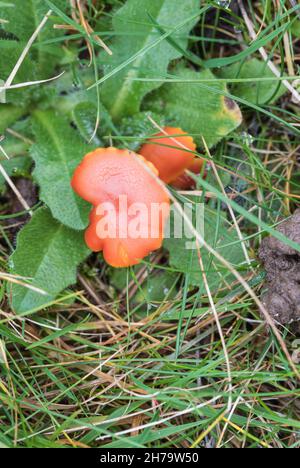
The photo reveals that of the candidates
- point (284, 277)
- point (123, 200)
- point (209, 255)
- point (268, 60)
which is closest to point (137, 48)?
point (268, 60)

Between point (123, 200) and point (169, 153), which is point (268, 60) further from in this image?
point (123, 200)

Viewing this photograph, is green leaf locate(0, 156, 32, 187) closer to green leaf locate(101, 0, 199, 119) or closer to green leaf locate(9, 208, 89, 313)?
green leaf locate(9, 208, 89, 313)

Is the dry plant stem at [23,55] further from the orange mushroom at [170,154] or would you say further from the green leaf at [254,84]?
the green leaf at [254,84]

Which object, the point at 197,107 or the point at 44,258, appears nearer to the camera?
the point at 44,258

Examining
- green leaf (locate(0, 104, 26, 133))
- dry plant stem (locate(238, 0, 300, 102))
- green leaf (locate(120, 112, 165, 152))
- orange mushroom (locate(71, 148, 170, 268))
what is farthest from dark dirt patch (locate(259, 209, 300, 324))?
green leaf (locate(0, 104, 26, 133))

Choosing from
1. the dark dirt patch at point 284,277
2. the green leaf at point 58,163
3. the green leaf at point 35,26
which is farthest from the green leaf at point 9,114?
the dark dirt patch at point 284,277
